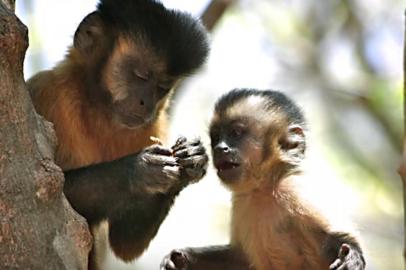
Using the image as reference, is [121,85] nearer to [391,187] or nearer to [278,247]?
[278,247]

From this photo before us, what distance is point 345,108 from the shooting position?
33.2ft

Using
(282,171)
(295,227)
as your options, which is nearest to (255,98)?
(282,171)

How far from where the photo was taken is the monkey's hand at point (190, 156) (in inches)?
194

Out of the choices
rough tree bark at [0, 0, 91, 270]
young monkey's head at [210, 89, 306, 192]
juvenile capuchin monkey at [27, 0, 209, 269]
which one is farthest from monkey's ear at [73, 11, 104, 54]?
rough tree bark at [0, 0, 91, 270]

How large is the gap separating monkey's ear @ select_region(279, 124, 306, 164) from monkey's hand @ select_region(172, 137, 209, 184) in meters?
0.60

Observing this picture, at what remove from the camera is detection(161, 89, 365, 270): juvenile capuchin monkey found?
502cm

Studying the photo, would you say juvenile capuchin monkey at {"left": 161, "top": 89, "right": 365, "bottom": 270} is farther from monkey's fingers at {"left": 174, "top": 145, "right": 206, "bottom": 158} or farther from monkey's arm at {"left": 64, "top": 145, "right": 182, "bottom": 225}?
monkey's arm at {"left": 64, "top": 145, "right": 182, "bottom": 225}

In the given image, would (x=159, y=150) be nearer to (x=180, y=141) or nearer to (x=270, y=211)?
(x=180, y=141)

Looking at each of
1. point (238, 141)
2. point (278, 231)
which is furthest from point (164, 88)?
point (278, 231)

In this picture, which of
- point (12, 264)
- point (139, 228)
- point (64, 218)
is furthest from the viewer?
point (139, 228)

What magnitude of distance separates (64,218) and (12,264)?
1.11 ft

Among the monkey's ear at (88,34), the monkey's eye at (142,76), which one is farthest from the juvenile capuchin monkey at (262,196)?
the monkey's ear at (88,34)

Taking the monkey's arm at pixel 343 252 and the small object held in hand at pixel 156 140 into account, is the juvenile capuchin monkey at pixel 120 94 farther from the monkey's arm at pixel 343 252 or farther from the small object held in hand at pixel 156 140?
the monkey's arm at pixel 343 252

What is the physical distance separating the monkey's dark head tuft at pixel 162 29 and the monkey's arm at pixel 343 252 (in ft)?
4.60
